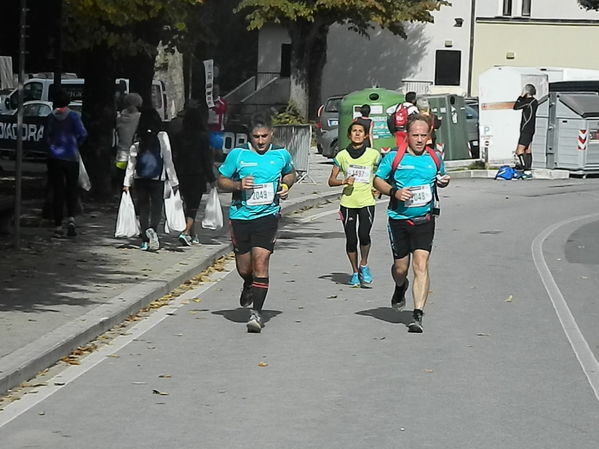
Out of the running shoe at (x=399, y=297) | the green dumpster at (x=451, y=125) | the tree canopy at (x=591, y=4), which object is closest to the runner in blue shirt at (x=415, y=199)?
the running shoe at (x=399, y=297)

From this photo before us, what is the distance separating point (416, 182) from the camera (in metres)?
11.2

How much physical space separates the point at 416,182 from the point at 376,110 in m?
18.5

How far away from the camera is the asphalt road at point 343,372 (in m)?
7.57

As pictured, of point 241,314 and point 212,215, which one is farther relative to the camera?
point 212,215

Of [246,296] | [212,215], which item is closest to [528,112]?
[212,215]

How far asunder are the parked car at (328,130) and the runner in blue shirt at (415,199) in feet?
70.6

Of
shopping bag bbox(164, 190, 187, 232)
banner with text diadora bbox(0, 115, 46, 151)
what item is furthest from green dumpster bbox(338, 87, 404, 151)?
shopping bag bbox(164, 190, 187, 232)

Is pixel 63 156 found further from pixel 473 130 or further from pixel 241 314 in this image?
pixel 473 130

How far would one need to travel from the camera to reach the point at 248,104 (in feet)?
184

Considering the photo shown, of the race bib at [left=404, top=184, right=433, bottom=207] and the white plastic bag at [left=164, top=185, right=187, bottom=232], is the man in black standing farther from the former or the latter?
the race bib at [left=404, top=184, right=433, bottom=207]

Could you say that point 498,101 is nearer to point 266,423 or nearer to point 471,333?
point 471,333

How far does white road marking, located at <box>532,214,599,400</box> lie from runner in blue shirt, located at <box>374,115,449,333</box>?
50.7 inches

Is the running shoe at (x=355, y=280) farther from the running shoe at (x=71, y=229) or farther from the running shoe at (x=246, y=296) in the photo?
the running shoe at (x=71, y=229)

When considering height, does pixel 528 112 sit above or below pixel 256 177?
above
